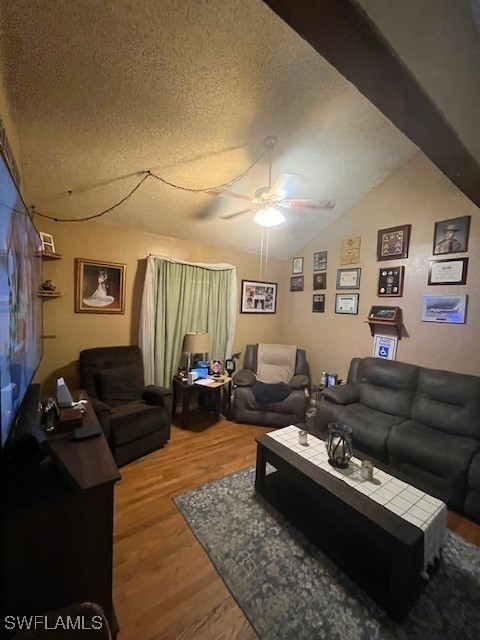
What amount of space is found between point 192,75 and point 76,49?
631 millimetres

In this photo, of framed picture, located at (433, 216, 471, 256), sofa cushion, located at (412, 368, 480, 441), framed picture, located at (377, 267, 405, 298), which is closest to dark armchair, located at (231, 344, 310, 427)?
sofa cushion, located at (412, 368, 480, 441)

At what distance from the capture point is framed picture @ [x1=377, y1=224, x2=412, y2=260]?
2.91 metres

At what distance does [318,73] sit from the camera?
1.78 m

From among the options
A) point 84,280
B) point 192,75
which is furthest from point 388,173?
point 84,280

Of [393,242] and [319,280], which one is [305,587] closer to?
[393,242]

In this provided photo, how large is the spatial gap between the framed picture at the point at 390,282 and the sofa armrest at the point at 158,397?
2715 mm

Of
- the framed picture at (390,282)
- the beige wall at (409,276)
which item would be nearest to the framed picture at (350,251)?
the beige wall at (409,276)

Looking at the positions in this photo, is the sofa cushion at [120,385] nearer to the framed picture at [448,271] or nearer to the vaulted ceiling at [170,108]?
the vaulted ceiling at [170,108]

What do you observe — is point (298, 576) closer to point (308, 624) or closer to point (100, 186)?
point (308, 624)

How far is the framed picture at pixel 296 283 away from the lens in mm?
4156

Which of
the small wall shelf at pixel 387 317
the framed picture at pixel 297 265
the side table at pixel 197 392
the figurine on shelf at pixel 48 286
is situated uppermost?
the framed picture at pixel 297 265

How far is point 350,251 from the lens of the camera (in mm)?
3441

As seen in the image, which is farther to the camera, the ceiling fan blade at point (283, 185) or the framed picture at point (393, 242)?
the framed picture at point (393, 242)

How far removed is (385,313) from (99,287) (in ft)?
10.9
